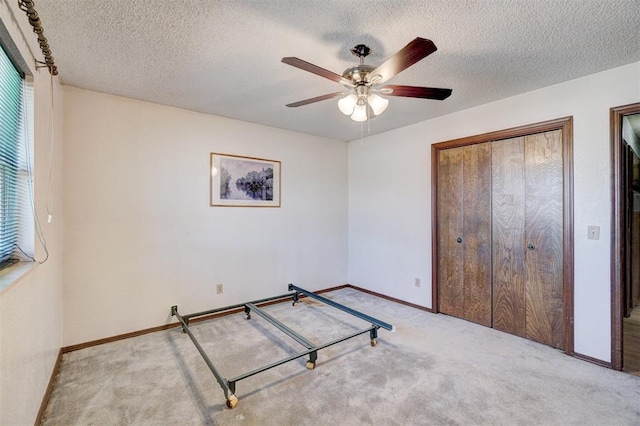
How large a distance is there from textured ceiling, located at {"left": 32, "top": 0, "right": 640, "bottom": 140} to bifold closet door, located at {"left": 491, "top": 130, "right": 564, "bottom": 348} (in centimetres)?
66

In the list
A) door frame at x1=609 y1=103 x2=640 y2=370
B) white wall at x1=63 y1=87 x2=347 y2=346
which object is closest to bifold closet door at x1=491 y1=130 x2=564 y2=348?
door frame at x1=609 y1=103 x2=640 y2=370

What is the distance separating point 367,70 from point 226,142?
90.6 inches

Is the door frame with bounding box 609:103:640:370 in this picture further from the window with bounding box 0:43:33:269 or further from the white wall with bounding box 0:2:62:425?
the window with bounding box 0:43:33:269

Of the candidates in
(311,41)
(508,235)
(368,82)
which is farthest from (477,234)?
(311,41)

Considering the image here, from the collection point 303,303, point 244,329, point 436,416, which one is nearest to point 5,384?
point 244,329

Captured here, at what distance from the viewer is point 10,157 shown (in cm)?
159

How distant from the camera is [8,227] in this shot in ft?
5.22

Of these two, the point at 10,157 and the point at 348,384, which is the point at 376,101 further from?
the point at 10,157

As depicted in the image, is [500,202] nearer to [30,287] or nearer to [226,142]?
[226,142]

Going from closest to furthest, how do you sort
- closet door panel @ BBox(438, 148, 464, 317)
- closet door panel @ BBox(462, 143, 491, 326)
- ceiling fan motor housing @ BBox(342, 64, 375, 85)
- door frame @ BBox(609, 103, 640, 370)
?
ceiling fan motor housing @ BBox(342, 64, 375, 85)
door frame @ BBox(609, 103, 640, 370)
closet door panel @ BBox(462, 143, 491, 326)
closet door panel @ BBox(438, 148, 464, 317)

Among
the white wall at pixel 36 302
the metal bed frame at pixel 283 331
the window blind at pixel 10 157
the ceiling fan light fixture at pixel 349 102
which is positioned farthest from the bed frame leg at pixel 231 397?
the ceiling fan light fixture at pixel 349 102

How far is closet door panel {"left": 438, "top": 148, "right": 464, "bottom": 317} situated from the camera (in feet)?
Result: 11.2

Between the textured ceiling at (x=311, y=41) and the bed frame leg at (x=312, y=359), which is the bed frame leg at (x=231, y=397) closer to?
the bed frame leg at (x=312, y=359)

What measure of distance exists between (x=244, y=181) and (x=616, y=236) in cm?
373
